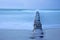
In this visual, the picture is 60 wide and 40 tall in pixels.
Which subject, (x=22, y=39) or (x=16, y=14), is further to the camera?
(x=16, y=14)

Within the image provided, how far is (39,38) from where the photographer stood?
27.5 inches

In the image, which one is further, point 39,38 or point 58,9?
point 58,9

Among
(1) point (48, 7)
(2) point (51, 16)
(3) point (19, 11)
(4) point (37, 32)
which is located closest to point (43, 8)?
(1) point (48, 7)

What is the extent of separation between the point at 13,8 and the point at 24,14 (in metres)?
0.21

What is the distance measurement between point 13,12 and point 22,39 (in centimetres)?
74

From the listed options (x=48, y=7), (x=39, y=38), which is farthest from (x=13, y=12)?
(x=39, y=38)

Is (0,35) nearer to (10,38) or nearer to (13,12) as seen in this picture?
(10,38)

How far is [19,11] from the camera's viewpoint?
1461 mm

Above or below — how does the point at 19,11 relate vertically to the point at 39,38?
above

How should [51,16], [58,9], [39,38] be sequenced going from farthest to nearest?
[58,9] < [51,16] < [39,38]

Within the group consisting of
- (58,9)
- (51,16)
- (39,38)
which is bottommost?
(39,38)

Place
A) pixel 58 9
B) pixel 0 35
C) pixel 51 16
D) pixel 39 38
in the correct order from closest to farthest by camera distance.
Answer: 1. pixel 39 38
2. pixel 0 35
3. pixel 51 16
4. pixel 58 9

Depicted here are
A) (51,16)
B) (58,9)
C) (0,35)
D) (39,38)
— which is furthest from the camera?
(58,9)

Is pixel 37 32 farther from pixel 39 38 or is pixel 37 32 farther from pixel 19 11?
pixel 19 11
